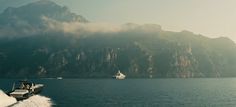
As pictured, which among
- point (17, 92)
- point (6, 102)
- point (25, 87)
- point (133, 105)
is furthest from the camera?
point (25, 87)

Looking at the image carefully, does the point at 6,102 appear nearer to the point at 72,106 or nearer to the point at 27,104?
the point at 27,104

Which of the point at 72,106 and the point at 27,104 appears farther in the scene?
the point at 72,106

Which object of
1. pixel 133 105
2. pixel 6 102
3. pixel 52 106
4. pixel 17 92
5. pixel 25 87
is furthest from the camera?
pixel 25 87

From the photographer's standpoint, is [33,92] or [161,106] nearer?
[161,106]

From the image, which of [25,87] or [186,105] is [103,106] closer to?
[186,105]

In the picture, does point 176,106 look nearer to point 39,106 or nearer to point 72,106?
point 72,106

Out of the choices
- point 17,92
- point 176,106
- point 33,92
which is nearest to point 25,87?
Answer: point 33,92

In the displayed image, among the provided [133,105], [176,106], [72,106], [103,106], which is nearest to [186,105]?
[176,106]

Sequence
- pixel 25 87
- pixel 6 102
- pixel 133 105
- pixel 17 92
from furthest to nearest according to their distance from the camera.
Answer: pixel 25 87, pixel 17 92, pixel 133 105, pixel 6 102

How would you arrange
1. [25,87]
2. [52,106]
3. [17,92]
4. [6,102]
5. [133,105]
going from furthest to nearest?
[25,87]
[17,92]
[133,105]
[52,106]
[6,102]
